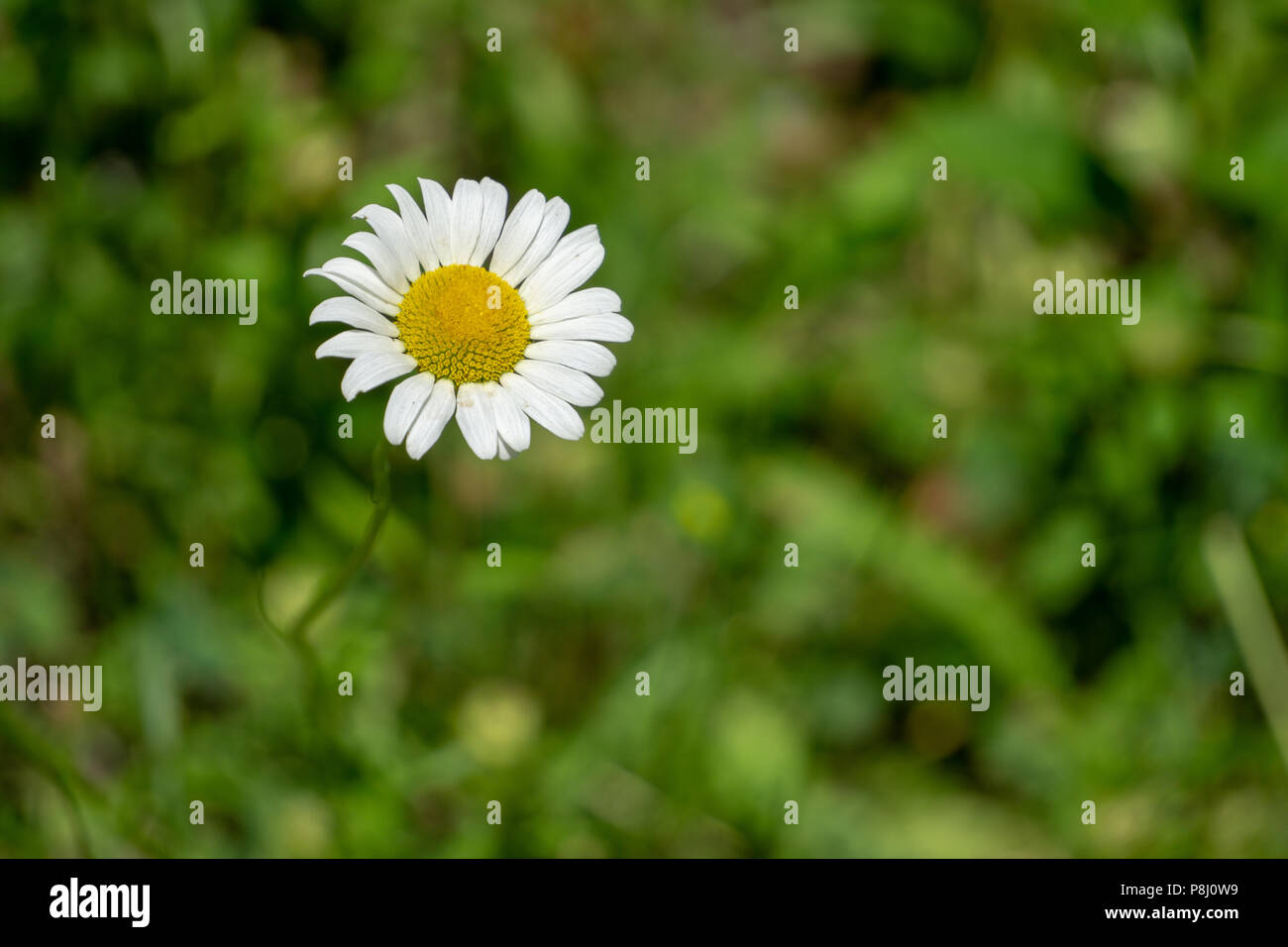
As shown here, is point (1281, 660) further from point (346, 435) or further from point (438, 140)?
point (438, 140)

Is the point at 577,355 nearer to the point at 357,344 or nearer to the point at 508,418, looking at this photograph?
the point at 508,418

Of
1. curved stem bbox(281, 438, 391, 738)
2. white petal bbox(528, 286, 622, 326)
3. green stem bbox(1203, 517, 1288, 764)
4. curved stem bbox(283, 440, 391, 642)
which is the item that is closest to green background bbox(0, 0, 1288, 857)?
green stem bbox(1203, 517, 1288, 764)
